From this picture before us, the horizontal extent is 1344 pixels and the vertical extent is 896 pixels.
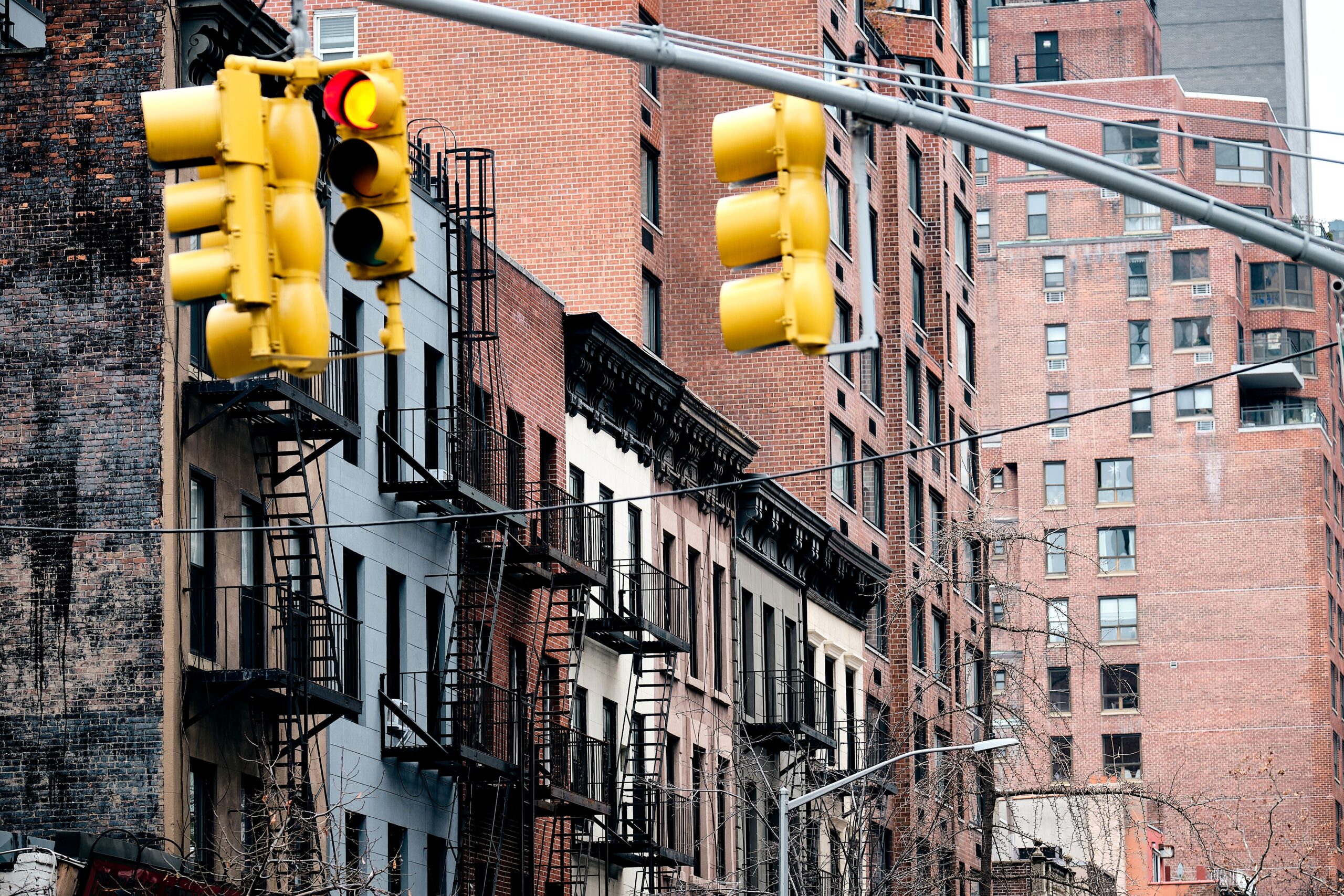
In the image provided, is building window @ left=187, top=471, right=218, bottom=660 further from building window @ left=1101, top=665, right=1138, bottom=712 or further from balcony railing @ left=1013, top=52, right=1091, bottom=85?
balcony railing @ left=1013, top=52, right=1091, bottom=85

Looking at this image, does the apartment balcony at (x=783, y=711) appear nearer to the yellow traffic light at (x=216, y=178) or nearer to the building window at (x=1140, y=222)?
the yellow traffic light at (x=216, y=178)

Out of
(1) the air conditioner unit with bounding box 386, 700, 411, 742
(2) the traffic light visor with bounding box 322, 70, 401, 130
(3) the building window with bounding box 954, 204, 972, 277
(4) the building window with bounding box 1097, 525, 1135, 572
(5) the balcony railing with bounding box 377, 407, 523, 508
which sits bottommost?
(1) the air conditioner unit with bounding box 386, 700, 411, 742

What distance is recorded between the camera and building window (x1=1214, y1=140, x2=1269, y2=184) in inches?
5684

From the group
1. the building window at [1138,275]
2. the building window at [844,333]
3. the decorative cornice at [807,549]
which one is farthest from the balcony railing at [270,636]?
the building window at [1138,275]

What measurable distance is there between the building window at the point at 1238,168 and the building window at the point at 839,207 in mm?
82417

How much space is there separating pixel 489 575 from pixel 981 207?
9721cm

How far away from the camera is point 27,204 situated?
103 feet

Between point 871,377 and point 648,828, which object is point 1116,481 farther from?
point 648,828

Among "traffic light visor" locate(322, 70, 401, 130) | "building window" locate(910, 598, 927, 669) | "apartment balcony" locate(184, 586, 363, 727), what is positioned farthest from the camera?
"building window" locate(910, 598, 927, 669)

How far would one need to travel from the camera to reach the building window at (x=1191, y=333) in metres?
132

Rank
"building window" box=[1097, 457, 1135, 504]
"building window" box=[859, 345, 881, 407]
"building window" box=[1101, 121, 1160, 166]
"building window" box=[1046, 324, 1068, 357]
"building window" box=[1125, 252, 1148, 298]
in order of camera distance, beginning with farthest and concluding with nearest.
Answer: "building window" box=[1101, 121, 1160, 166] → "building window" box=[1125, 252, 1148, 298] → "building window" box=[1046, 324, 1068, 357] → "building window" box=[1097, 457, 1135, 504] → "building window" box=[859, 345, 881, 407]

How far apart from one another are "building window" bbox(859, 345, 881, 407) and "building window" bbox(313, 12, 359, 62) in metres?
18.1

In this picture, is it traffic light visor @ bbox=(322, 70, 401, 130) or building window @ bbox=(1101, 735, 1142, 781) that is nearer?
traffic light visor @ bbox=(322, 70, 401, 130)

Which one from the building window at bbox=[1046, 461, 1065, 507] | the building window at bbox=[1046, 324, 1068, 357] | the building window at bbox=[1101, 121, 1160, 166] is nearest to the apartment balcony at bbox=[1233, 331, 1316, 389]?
the building window at bbox=[1046, 324, 1068, 357]
